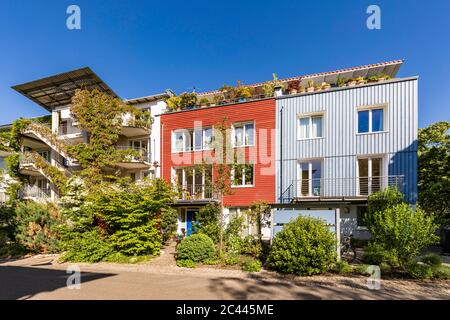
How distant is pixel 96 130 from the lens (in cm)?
2006

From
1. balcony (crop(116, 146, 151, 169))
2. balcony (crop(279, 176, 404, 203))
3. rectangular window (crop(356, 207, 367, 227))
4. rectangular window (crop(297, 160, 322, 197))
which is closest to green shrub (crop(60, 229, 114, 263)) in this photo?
balcony (crop(116, 146, 151, 169))

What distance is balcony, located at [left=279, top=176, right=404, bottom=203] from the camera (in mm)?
15258

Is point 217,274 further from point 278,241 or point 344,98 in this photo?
point 344,98

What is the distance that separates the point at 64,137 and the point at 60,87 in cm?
471

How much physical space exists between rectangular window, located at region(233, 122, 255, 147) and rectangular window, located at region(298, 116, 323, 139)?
10.5 ft

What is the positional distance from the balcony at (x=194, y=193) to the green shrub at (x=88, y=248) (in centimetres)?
589

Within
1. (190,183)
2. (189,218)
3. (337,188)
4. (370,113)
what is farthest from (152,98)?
(370,113)

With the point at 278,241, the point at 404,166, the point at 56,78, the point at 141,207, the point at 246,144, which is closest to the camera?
the point at 278,241

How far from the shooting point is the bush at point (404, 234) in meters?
9.02

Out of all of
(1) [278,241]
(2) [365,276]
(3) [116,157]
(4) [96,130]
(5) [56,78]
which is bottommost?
(2) [365,276]

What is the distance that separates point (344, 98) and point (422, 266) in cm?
1042

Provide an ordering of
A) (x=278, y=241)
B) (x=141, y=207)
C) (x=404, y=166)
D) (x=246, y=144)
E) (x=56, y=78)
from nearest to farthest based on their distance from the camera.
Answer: (x=278, y=241) → (x=141, y=207) → (x=404, y=166) → (x=246, y=144) → (x=56, y=78)

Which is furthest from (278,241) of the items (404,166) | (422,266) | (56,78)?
(56,78)
